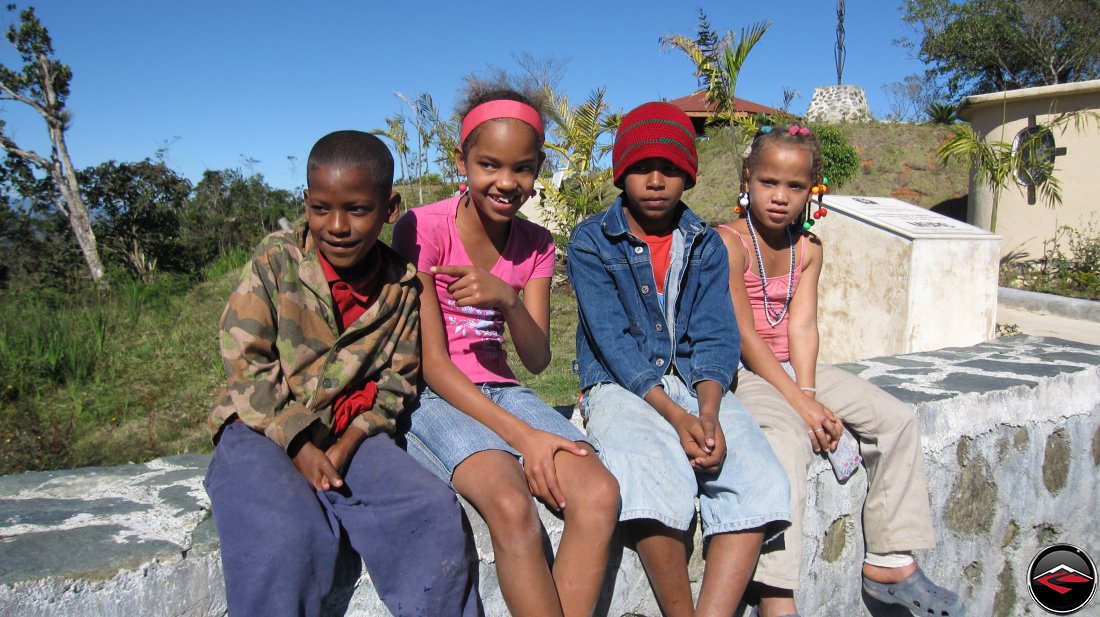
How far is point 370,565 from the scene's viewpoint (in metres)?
1.49

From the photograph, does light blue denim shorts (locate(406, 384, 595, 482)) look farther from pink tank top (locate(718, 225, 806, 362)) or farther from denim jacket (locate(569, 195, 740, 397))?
pink tank top (locate(718, 225, 806, 362))

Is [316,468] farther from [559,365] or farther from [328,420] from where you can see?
[559,365]

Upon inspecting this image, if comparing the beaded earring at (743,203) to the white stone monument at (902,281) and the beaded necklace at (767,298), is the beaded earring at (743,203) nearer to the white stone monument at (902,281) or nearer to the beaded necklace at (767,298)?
the beaded necklace at (767,298)

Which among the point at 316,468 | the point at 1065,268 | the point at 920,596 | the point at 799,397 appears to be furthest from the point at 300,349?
the point at 1065,268

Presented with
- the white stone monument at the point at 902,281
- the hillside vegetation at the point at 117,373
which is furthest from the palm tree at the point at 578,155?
the white stone monument at the point at 902,281

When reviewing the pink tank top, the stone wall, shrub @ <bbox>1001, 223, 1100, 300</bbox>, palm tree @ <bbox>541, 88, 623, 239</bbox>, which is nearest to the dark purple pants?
the stone wall

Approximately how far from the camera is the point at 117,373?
534cm

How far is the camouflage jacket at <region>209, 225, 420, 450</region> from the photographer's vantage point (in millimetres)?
1649

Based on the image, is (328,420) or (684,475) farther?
(684,475)

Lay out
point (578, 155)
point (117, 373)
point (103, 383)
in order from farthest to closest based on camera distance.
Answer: point (578, 155)
point (117, 373)
point (103, 383)

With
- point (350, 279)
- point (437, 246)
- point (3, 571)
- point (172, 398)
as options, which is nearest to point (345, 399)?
point (350, 279)

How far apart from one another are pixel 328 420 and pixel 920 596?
174 centimetres

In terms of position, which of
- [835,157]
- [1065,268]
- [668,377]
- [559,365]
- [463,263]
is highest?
[835,157]

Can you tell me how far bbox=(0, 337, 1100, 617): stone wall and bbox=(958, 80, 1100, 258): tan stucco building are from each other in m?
7.59
